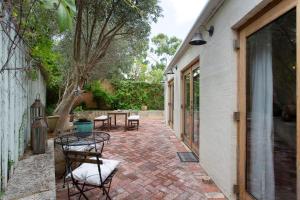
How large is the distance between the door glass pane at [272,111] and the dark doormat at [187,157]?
6.61 feet

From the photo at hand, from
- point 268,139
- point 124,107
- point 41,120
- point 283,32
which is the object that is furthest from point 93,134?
point 124,107

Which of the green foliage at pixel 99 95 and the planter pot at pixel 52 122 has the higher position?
the green foliage at pixel 99 95

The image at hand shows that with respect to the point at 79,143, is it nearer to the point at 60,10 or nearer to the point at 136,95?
the point at 60,10

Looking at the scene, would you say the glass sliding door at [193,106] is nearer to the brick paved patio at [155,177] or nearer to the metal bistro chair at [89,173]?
the brick paved patio at [155,177]

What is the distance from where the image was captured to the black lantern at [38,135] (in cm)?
284

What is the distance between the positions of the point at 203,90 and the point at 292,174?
2.40 metres

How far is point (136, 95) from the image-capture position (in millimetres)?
13906

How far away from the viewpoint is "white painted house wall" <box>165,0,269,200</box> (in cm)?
276

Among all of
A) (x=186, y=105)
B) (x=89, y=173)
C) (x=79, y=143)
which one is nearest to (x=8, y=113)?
(x=89, y=173)

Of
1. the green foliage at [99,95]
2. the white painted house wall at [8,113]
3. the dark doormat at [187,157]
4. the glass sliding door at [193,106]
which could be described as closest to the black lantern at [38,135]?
the white painted house wall at [8,113]

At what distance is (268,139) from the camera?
2211mm

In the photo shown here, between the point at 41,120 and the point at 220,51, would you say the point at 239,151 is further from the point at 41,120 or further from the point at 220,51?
the point at 41,120

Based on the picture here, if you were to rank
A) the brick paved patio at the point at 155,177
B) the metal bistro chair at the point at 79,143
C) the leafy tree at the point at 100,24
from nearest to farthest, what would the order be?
the brick paved patio at the point at 155,177 → the metal bistro chair at the point at 79,143 → the leafy tree at the point at 100,24

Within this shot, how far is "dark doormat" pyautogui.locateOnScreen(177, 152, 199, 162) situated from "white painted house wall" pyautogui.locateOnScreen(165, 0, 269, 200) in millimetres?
530
